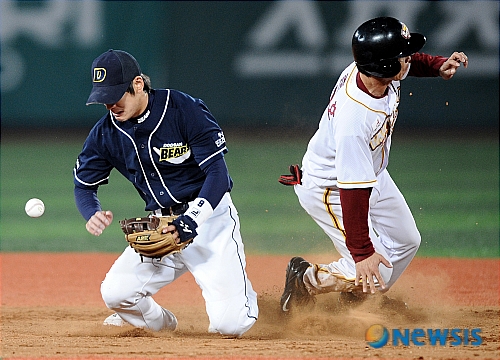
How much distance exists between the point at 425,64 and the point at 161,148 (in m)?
1.80

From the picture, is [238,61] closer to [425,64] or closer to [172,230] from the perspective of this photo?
[425,64]

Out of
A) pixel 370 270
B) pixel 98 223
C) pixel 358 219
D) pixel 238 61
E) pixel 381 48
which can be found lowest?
pixel 370 270

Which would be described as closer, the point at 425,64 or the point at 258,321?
the point at 425,64

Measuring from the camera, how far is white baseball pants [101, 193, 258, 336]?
4.55 m

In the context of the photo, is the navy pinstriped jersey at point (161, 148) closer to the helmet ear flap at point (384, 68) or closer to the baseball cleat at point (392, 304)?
the helmet ear flap at point (384, 68)

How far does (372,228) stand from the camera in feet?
16.1

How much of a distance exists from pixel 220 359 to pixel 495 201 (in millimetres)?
6811

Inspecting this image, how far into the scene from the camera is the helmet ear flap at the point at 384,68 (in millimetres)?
4148

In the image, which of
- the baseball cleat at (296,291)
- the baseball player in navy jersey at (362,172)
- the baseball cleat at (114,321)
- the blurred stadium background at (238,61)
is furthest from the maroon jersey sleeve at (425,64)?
the blurred stadium background at (238,61)

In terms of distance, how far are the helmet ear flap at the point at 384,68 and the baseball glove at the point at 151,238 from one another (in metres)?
1.41

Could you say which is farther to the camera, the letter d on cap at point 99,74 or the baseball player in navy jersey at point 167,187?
the baseball player in navy jersey at point 167,187

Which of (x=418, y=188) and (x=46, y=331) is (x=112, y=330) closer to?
(x=46, y=331)

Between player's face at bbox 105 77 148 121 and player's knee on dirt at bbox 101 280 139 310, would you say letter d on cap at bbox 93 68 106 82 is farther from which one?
player's knee on dirt at bbox 101 280 139 310

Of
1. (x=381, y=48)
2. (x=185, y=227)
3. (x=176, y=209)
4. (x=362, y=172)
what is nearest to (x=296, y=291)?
(x=176, y=209)
